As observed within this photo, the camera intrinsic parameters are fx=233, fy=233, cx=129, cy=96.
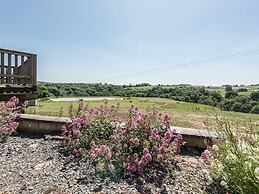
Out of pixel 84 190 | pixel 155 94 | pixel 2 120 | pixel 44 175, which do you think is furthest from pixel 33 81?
pixel 155 94

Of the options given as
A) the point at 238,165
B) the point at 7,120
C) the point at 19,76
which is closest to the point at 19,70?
the point at 19,76

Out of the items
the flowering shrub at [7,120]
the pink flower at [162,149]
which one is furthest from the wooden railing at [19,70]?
the pink flower at [162,149]

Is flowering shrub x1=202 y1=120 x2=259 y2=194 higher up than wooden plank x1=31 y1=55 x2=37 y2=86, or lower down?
lower down

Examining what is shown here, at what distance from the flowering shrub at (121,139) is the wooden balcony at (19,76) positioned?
155 inches

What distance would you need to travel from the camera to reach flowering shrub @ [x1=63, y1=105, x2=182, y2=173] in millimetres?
2549

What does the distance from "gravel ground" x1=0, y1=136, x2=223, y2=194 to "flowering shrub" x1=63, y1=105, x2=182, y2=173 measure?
0.46ft

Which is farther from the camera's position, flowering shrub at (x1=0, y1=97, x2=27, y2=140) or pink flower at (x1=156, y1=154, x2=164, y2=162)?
flowering shrub at (x1=0, y1=97, x2=27, y2=140)

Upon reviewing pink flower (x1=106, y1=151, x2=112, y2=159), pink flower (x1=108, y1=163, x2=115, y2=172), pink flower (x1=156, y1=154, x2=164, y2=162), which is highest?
pink flower (x1=106, y1=151, x2=112, y2=159)

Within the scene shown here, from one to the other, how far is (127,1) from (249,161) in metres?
5.76

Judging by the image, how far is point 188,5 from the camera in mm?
6953

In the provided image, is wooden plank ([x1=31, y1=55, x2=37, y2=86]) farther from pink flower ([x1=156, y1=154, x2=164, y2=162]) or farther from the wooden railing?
pink flower ([x1=156, y1=154, x2=164, y2=162])

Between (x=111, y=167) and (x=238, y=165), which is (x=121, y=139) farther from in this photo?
(x=238, y=165)

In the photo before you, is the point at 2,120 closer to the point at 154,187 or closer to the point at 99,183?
the point at 99,183

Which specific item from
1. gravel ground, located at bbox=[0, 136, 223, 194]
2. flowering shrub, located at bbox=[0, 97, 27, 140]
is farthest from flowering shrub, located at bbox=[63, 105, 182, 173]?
flowering shrub, located at bbox=[0, 97, 27, 140]
